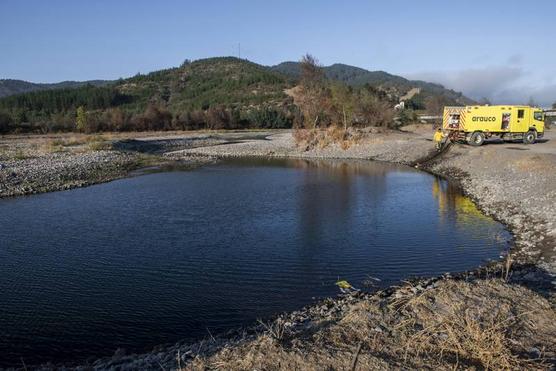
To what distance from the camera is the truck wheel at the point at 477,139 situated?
35125mm

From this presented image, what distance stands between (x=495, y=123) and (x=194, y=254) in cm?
2877

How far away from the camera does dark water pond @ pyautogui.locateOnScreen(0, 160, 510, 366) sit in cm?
934

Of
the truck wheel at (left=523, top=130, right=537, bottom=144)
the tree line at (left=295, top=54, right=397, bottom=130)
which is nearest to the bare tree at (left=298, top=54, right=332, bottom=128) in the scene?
the tree line at (left=295, top=54, right=397, bottom=130)

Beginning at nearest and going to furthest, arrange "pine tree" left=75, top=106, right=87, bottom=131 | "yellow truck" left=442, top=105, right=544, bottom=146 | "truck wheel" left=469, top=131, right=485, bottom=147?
"yellow truck" left=442, top=105, right=544, bottom=146
"truck wheel" left=469, top=131, right=485, bottom=147
"pine tree" left=75, top=106, right=87, bottom=131

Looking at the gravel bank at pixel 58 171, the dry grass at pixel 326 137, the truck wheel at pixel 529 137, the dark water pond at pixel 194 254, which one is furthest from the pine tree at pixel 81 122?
the truck wheel at pixel 529 137

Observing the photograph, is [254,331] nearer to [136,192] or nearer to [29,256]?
[29,256]

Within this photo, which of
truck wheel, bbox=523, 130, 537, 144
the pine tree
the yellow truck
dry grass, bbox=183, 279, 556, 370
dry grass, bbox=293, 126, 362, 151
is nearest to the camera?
dry grass, bbox=183, 279, 556, 370

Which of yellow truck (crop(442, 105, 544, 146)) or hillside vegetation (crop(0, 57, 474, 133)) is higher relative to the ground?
hillside vegetation (crop(0, 57, 474, 133))

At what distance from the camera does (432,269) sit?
1212cm

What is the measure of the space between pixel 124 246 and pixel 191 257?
2655 millimetres

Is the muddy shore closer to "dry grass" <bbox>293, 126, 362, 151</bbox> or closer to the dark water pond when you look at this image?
the dark water pond

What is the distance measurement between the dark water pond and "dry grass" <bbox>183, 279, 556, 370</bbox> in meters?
2.32

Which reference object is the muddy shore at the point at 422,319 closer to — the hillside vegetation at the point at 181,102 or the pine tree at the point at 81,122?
the hillside vegetation at the point at 181,102

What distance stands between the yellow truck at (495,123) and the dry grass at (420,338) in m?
29.1
